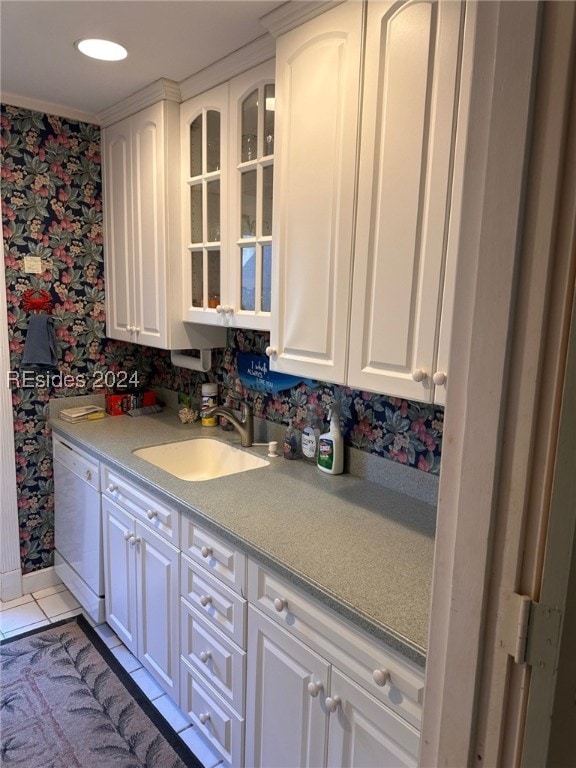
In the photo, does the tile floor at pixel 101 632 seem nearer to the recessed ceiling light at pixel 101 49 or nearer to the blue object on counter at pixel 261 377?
the blue object on counter at pixel 261 377

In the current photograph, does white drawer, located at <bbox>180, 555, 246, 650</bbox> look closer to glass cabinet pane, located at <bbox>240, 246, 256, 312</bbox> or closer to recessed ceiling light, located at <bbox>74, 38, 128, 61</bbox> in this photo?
glass cabinet pane, located at <bbox>240, 246, 256, 312</bbox>

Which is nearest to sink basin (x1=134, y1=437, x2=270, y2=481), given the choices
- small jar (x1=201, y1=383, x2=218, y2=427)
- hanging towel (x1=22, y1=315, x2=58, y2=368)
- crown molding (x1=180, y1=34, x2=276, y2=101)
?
small jar (x1=201, y1=383, x2=218, y2=427)

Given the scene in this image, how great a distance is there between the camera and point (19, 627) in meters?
2.44

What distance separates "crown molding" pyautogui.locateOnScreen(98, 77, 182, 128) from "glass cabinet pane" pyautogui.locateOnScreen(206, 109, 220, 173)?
23cm

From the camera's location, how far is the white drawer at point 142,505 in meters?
1.77

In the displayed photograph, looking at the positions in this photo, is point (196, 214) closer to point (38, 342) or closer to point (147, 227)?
point (147, 227)

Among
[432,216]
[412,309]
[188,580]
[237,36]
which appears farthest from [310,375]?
[237,36]

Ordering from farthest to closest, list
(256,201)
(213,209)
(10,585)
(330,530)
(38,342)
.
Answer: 1. (10,585)
2. (38,342)
3. (213,209)
4. (256,201)
5. (330,530)

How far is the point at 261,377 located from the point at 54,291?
1.19 m

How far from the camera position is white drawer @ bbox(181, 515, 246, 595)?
1479 millimetres

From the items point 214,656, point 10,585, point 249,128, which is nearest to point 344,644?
point 214,656

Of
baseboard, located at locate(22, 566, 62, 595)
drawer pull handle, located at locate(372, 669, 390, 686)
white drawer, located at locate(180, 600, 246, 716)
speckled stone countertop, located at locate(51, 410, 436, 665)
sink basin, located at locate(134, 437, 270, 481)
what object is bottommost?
baseboard, located at locate(22, 566, 62, 595)

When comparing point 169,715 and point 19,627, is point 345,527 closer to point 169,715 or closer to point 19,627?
point 169,715

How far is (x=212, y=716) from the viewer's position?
1.68 metres
